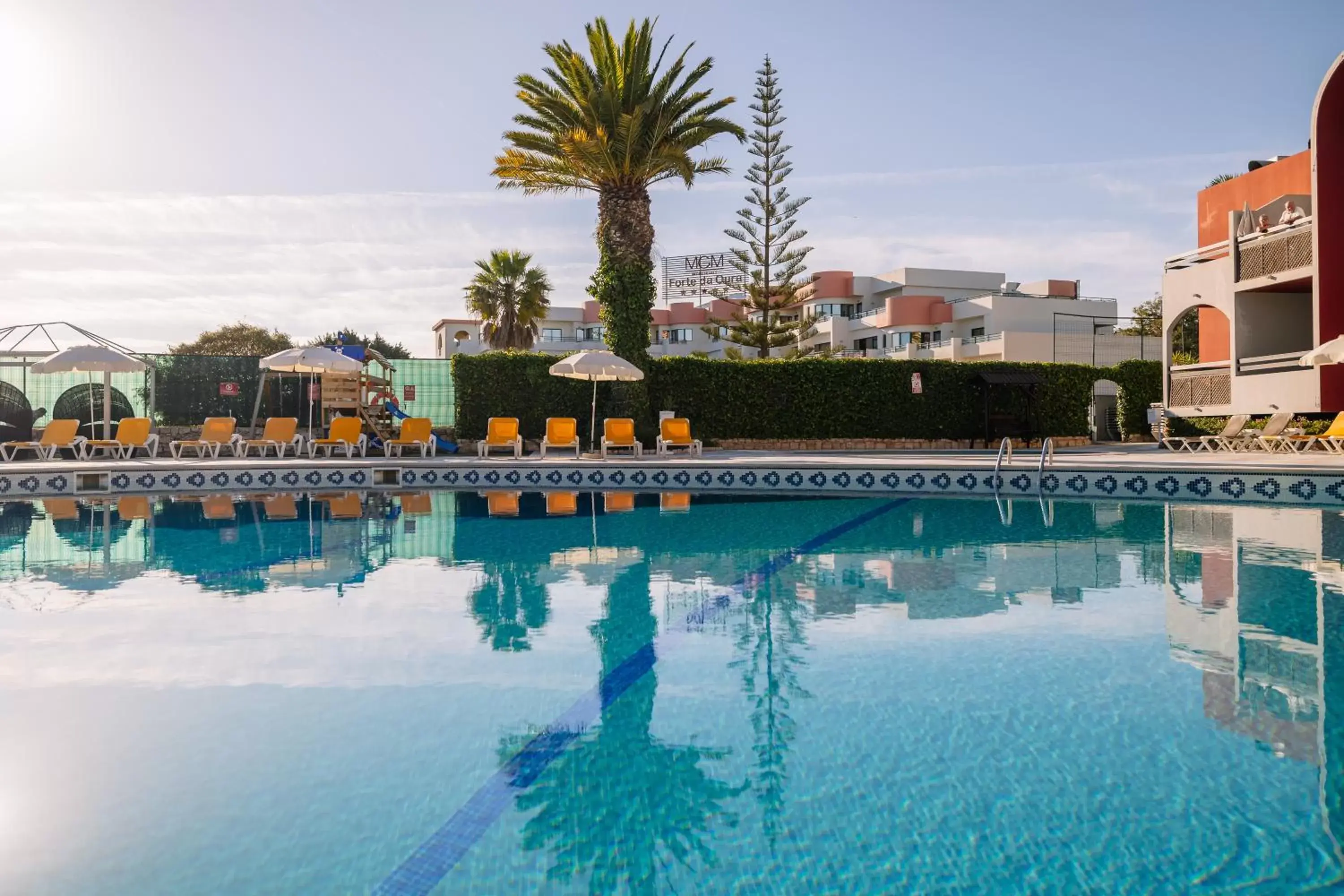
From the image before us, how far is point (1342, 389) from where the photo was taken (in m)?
16.9

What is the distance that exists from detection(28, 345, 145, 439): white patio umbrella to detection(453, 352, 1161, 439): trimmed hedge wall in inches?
227

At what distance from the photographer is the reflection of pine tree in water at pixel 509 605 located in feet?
14.8

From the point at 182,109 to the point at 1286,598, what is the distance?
13.6 m

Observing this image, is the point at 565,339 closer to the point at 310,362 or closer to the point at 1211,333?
the point at 1211,333

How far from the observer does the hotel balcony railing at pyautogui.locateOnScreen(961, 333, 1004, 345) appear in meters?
39.2

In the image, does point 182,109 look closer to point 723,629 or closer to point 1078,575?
point 723,629

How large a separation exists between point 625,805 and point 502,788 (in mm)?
374

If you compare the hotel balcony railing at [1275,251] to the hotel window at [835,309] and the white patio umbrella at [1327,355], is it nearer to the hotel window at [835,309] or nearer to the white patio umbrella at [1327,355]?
the white patio umbrella at [1327,355]

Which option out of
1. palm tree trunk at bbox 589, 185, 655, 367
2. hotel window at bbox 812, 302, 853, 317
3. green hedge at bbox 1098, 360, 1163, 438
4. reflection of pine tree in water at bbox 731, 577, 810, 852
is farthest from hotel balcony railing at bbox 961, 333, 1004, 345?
reflection of pine tree in water at bbox 731, 577, 810, 852

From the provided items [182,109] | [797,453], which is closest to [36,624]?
[182,109]

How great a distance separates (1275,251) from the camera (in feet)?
60.7

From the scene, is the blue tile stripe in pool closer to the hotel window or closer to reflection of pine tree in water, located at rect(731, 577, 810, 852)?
reflection of pine tree in water, located at rect(731, 577, 810, 852)

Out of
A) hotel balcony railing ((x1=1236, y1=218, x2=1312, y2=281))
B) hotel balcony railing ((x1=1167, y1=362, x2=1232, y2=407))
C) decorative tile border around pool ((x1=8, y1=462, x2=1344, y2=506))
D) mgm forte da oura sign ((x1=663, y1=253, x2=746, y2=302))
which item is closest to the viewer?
decorative tile border around pool ((x1=8, y1=462, x2=1344, y2=506))

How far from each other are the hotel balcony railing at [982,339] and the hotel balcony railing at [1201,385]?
17.0m
